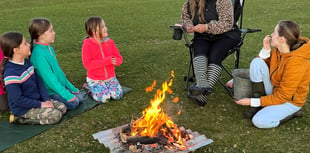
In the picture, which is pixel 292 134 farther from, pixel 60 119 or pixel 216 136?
pixel 60 119

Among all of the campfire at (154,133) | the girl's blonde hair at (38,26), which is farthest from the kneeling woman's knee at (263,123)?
the girl's blonde hair at (38,26)

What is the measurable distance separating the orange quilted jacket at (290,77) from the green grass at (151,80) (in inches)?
13.8

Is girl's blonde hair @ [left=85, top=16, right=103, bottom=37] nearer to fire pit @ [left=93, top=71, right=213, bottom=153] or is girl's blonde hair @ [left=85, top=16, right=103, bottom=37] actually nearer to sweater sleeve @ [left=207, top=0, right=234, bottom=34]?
sweater sleeve @ [left=207, top=0, right=234, bottom=34]

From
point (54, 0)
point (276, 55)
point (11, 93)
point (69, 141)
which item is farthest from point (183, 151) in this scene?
point (54, 0)

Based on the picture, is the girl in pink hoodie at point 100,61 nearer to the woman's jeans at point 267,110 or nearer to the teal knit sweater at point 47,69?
the teal knit sweater at point 47,69

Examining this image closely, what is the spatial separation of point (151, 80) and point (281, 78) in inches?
83.8

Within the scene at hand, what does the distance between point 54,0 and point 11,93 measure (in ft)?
41.8

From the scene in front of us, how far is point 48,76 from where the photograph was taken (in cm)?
416

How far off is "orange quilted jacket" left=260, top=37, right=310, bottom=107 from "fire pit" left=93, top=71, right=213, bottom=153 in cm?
→ 113

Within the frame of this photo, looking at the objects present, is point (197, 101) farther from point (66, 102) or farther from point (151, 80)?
point (66, 102)

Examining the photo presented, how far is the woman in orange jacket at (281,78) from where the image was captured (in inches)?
144

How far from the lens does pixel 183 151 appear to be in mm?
2998

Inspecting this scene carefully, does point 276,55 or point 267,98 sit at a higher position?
point 276,55

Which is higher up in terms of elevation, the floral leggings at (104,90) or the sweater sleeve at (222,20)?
the sweater sleeve at (222,20)
